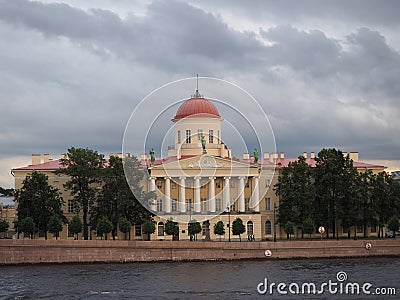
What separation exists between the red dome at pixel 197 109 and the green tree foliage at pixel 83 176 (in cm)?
1100

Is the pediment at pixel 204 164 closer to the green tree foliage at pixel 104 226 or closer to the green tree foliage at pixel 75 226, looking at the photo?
the green tree foliage at pixel 104 226

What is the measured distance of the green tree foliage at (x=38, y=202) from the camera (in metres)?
72.8

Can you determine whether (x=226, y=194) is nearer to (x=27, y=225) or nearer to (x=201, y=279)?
(x=27, y=225)

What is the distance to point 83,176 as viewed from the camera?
246ft

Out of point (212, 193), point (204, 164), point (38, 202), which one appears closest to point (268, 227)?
point (212, 193)

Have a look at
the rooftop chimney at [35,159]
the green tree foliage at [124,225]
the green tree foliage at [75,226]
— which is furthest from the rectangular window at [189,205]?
the rooftop chimney at [35,159]

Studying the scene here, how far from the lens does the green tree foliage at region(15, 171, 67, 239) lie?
7275 centimetres

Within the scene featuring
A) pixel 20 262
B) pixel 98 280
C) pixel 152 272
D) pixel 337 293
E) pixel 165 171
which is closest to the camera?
pixel 337 293

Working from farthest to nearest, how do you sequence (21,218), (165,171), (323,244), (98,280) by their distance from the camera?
(165,171) < (21,218) < (323,244) < (98,280)

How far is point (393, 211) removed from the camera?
251 feet

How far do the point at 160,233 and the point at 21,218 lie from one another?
13.6 metres

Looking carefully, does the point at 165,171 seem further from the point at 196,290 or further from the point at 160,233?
the point at 196,290

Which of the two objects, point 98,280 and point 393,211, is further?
point 393,211

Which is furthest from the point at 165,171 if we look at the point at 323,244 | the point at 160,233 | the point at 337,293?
the point at 337,293
